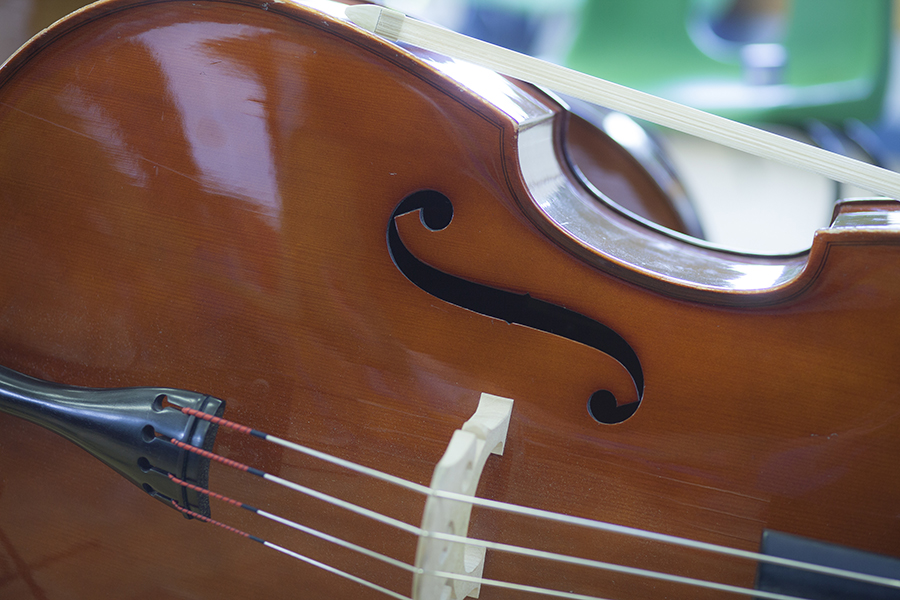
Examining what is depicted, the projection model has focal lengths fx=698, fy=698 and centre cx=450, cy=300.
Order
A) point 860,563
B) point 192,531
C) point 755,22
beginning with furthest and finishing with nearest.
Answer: point 755,22
point 192,531
point 860,563

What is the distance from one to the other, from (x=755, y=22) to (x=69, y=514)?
3.40m

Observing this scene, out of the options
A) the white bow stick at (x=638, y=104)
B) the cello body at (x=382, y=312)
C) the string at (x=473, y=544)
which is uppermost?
the white bow stick at (x=638, y=104)

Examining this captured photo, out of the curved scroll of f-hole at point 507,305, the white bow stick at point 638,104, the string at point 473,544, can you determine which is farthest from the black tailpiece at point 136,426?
the white bow stick at point 638,104

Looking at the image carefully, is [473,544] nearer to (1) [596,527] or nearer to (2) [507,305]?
(1) [596,527]

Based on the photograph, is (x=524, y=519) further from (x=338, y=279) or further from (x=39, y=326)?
(x=39, y=326)

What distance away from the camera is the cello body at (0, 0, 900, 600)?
57 cm

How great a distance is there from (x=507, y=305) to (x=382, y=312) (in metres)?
0.11

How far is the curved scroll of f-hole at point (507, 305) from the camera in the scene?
22.9 inches

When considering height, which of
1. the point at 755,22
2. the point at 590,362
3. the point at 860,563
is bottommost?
the point at 860,563

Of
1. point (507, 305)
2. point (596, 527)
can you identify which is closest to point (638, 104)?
point (507, 305)

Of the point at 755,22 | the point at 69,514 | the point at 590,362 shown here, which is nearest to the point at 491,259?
the point at 590,362

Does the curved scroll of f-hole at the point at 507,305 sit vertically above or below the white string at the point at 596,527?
above

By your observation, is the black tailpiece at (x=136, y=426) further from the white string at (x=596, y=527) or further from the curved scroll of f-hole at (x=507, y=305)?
the curved scroll of f-hole at (x=507, y=305)

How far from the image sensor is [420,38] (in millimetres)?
596
